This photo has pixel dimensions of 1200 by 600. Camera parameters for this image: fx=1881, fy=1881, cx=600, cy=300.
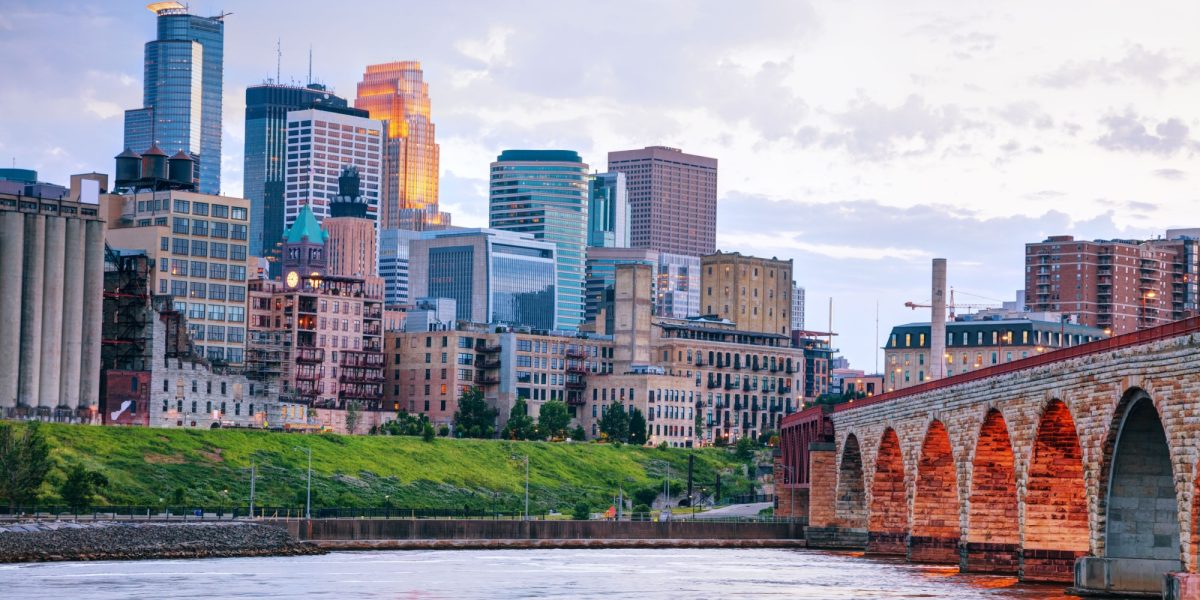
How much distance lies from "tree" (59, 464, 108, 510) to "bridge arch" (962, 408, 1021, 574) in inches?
2709

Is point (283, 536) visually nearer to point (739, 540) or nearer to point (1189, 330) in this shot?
point (739, 540)

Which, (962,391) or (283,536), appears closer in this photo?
(962,391)

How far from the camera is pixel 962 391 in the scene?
10894cm

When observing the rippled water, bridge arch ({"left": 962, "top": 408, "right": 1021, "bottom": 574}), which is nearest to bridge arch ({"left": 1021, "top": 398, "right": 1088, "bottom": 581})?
the rippled water

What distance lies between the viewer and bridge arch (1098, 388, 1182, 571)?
263 ft

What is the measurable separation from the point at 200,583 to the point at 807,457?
261 feet

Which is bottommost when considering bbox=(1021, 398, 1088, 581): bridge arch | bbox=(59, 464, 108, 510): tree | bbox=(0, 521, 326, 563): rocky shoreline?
bbox=(0, 521, 326, 563): rocky shoreline

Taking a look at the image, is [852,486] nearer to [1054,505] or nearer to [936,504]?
[936,504]

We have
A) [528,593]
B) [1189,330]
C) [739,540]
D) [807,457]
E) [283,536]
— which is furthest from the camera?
[807,457]

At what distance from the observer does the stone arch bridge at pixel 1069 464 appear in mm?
73250

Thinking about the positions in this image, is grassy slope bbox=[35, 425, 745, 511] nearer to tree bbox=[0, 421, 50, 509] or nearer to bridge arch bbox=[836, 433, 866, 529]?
tree bbox=[0, 421, 50, 509]

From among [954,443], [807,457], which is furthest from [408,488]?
[954,443]

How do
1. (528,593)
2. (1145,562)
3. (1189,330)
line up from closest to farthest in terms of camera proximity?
(1189,330) → (1145,562) → (528,593)

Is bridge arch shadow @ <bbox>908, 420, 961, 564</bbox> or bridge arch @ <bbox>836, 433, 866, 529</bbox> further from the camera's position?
bridge arch @ <bbox>836, 433, 866, 529</bbox>
